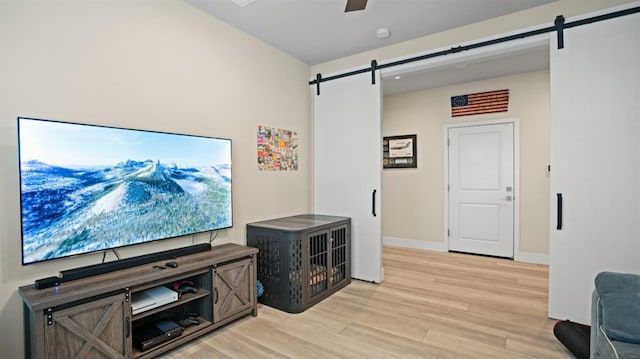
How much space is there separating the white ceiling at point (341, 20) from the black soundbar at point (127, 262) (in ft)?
6.75

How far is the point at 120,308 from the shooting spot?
187 centimetres

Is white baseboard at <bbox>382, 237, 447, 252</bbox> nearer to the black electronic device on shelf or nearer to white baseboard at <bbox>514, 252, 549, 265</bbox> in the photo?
white baseboard at <bbox>514, 252, 549, 265</bbox>

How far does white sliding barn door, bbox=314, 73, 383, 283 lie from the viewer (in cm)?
361

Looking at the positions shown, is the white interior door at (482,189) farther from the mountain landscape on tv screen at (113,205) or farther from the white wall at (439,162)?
the mountain landscape on tv screen at (113,205)

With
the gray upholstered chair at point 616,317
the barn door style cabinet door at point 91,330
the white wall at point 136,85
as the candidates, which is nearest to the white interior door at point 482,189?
the white wall at point 136,85

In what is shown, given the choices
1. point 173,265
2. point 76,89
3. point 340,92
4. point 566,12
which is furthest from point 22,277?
point 566,12

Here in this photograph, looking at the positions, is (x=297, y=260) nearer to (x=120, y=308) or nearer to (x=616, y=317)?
(x=120, y=308)

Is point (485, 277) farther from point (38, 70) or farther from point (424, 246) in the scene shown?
point (38, 70)

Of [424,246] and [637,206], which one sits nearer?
[637,206]

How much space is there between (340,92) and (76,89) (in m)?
2.62

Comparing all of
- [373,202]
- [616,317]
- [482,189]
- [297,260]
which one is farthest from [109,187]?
[482,189]

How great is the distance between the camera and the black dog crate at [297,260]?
9.36 feet

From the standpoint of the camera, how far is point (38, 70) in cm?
190

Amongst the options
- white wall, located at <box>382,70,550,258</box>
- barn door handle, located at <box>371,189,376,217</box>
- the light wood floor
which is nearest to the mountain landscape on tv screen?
the light wood floor
